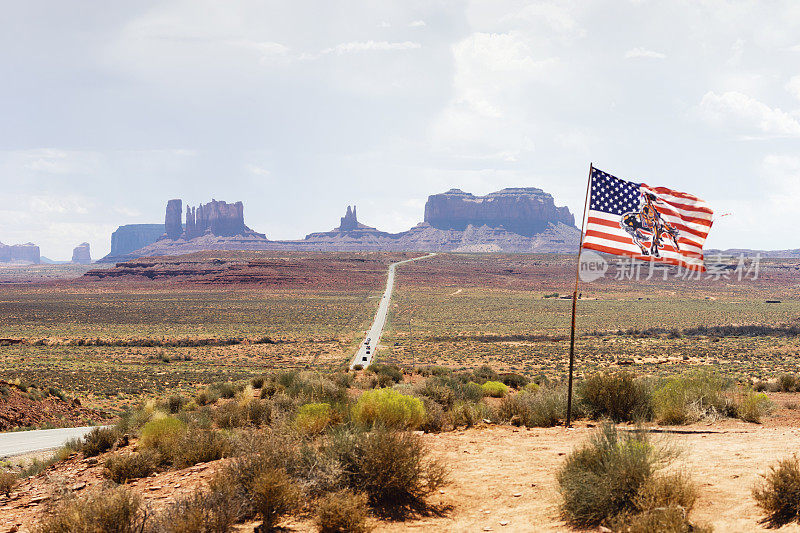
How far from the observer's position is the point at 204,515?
5711 millimetres

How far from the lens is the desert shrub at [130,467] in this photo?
8758 mm

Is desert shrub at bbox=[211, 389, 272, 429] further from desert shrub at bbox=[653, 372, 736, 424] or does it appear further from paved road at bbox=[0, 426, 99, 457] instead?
desert shrub at bbox=[653, 372, 736, 424]

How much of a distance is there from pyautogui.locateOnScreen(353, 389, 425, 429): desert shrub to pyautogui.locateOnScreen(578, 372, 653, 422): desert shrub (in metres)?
4.47

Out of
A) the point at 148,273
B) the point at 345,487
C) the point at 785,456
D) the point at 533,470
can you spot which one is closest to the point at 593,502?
the point at 533,470

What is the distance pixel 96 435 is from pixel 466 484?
9577 millimetres

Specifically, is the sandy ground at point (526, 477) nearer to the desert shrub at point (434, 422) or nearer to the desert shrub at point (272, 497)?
the desert shrub at point (272, 497)

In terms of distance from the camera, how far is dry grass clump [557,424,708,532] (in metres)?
5.08

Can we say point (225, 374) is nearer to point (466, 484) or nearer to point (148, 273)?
point (466, 484)

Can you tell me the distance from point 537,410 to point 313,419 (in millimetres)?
5440

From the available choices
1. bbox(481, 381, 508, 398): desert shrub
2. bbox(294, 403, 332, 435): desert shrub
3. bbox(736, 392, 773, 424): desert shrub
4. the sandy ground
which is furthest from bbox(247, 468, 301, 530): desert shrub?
bbox(481, 381, 508, 398): desert shrub

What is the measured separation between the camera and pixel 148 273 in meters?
126

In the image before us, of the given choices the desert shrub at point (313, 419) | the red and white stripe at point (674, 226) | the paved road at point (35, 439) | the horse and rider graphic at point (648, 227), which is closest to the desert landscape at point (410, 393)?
the desert shrub at point (313, 419)

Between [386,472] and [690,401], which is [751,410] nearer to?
[690,401]

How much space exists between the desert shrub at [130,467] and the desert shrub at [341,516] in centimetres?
487
